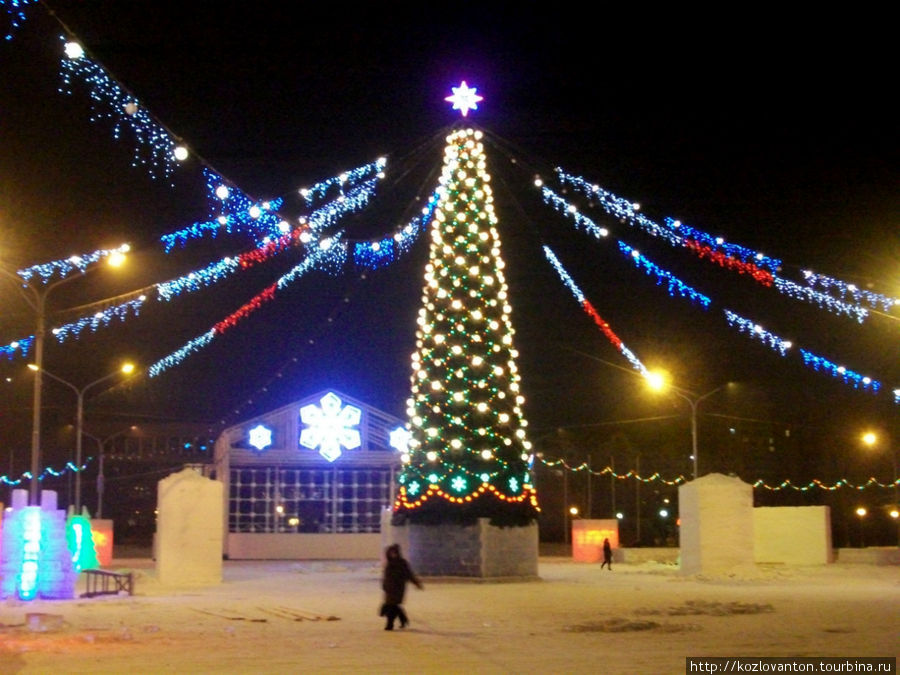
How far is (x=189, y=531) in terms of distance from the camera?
1063 inches

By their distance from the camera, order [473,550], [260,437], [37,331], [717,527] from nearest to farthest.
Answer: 1. [37,331]
2. [473,550]
3. [717,527]
4. [260,437]

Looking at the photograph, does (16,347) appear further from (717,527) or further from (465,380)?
(717,527)

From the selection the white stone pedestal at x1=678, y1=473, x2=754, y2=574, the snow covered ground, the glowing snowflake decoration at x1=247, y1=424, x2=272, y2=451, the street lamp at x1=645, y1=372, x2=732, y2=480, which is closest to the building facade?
the glowing snowflake decoration at x1=247, y1=424, x2=272, y2=451

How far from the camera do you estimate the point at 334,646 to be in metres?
14.0

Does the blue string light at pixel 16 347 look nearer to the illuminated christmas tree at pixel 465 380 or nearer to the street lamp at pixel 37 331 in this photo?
the street lamp at pixel 37 331

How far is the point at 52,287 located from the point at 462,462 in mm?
9780

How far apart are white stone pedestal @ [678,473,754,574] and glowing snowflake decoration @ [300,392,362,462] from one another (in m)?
16.2

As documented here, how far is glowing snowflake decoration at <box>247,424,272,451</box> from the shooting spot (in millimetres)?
43000

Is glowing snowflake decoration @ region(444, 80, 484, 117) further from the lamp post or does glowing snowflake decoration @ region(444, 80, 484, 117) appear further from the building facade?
the lamp post

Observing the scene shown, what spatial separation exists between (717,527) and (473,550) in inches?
249

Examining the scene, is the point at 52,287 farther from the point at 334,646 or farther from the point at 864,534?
the point at 864,534

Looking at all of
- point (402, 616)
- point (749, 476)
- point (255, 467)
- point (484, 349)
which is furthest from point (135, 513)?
point (402, 616)

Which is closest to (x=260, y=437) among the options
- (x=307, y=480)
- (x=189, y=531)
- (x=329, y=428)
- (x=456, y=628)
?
(x=307, y=480)

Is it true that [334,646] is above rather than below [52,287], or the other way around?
below
